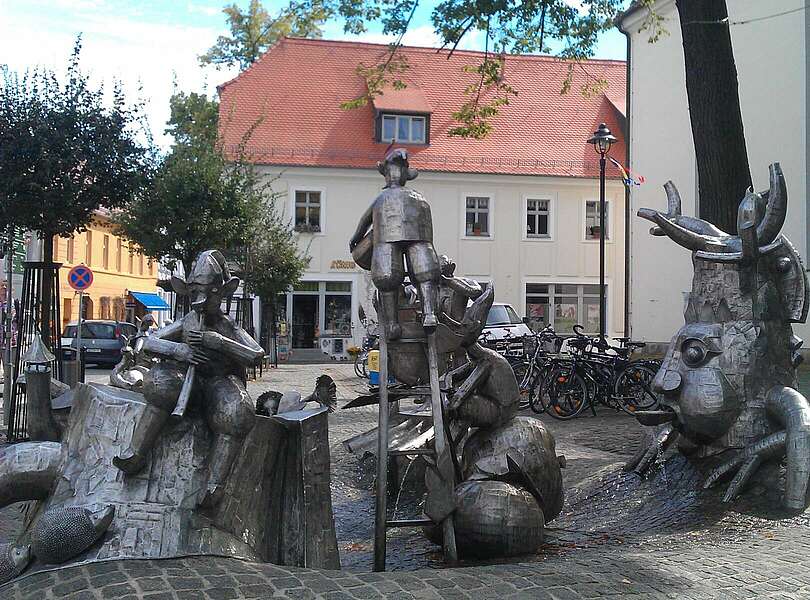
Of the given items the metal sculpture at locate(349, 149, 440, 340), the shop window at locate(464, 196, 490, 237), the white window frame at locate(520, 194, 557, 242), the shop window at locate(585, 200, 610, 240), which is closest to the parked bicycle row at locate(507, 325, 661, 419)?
the metal sculpture at locate(349, 149, 440, 340)

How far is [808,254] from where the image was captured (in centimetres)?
1853

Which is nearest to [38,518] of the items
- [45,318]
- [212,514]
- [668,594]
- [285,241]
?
[212,514]

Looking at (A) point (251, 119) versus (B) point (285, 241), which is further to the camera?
(A) point (251, 119)

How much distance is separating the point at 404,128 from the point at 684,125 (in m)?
10.3

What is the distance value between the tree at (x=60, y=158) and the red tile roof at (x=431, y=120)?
15724 mm

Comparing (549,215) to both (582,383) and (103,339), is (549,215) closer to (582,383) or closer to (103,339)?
(103,339)

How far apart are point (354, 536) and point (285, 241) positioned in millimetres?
18291

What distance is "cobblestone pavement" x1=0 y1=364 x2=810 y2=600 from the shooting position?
3.22 metres

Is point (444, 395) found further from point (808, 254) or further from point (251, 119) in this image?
point (251, 119)

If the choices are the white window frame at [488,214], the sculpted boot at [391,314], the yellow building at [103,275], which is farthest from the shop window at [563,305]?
the sculpted boot at [391,314]

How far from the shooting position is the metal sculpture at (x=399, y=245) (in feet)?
15.1

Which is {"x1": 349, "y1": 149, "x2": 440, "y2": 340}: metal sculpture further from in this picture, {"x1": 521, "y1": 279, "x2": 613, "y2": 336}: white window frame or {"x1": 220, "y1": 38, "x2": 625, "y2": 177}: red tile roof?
{"x1": 521, "y1": 279, "x2": 613, "y2": 336}: white window frame

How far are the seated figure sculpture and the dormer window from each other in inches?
1012

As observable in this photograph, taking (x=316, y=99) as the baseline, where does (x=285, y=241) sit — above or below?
below
